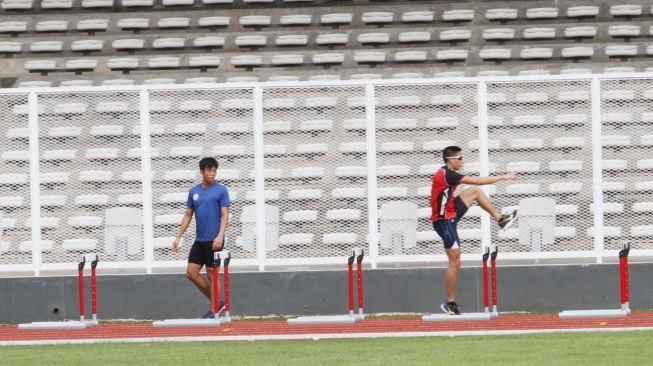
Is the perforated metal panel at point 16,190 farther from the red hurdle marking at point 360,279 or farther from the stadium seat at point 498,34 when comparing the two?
the stadium seat at point 498,34

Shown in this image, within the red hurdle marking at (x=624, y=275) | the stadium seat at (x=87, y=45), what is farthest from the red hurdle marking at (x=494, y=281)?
the stadium seat at (x=87, y=45)

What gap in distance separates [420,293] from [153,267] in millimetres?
3115

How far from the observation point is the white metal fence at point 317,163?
1833 cm

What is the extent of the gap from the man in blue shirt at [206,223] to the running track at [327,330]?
2.01ft

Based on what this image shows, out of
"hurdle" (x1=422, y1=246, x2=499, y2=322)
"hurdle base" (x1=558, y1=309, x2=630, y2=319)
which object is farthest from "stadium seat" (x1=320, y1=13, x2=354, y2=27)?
"hurdle base" (x1=558, y1=309, x2=630, y2=319)

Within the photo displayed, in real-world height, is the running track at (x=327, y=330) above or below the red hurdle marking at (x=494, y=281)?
below

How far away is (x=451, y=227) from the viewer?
17.4 meters

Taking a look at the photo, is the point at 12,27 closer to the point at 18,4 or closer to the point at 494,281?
the point at 18,4

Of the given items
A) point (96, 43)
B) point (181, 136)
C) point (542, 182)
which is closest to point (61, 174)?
point (181, 136)

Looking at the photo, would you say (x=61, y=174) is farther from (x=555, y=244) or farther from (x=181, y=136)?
(x=555, y=244)

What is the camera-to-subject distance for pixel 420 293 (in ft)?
61.0

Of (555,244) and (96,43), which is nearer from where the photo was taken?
(555,244)

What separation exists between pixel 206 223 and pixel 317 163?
5.96 feet

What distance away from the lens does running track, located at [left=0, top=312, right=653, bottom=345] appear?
613 inches
